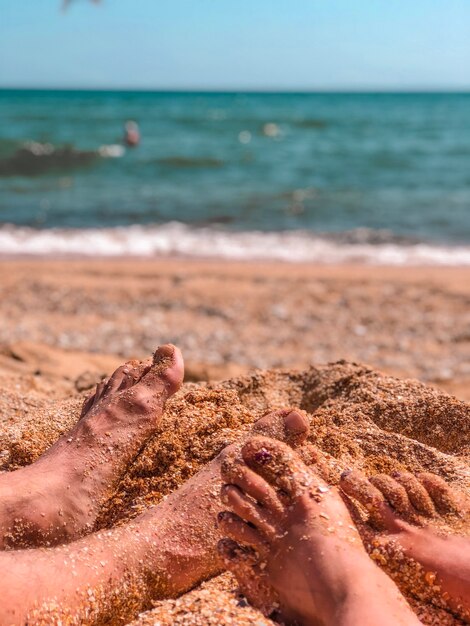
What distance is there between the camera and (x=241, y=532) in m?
1.68

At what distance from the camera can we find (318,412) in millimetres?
2387

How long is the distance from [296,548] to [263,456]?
246 millimetres

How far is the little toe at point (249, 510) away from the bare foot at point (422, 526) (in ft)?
0.79

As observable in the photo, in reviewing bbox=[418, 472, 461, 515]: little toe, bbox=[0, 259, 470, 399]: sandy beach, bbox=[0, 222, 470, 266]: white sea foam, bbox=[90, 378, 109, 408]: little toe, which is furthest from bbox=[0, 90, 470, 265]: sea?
bbox=[418, 472, 461, 515]: little toe

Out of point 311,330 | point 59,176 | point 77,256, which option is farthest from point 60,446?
point 59,176

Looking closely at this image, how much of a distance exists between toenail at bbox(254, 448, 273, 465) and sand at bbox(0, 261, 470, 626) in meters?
0.23

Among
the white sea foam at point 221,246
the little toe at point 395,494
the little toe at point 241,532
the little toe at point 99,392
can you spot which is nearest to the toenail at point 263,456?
the little toe at point 241,532

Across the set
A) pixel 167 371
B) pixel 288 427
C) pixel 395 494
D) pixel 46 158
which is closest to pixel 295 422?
pixel 288 427

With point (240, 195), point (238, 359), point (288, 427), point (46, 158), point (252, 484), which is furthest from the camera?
point (46, 158)

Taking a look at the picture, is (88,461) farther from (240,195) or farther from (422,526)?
(240,195)

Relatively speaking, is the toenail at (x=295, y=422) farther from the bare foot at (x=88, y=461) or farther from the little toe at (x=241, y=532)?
the bare foot at (x=88, y=461)

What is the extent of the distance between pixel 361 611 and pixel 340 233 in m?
8.59

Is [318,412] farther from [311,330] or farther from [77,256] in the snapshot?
[77,256]

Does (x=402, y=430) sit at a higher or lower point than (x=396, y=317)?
higher
